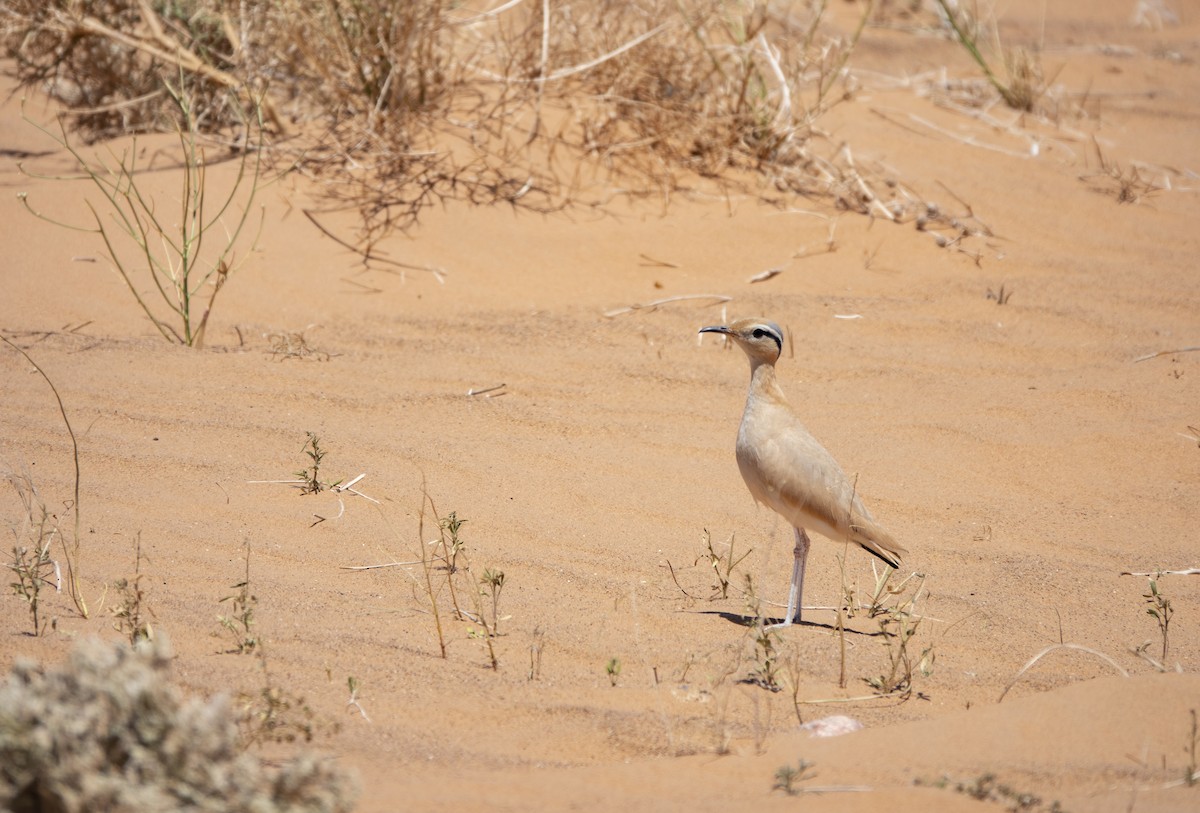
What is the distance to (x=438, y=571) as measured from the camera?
4.50 meters

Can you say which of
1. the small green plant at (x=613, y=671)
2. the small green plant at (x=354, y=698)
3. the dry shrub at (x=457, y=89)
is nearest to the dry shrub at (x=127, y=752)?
the small green plant at (x=354, y=698)

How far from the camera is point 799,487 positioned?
438 centimetres

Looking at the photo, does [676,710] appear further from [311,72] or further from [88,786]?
[311,72]

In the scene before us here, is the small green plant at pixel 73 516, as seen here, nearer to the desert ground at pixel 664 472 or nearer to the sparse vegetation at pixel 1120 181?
the desert ground at pixel 664 472

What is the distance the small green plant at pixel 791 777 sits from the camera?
109 inches

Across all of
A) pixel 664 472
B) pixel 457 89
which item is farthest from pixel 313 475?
pixel 457 89

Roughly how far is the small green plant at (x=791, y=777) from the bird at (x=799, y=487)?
1.39 metres

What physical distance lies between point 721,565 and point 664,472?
0.92 m

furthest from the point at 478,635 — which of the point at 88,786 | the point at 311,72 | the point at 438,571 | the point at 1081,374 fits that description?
the point at 311,72

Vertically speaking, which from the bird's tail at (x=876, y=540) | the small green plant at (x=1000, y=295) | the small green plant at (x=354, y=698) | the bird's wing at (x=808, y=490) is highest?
the small green plant at (x=1000, y=295)

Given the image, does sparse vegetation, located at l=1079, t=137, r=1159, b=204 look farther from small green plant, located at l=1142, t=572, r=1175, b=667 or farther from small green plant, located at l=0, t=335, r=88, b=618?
small green plant, located at l=0, t=335, r=88, b=618

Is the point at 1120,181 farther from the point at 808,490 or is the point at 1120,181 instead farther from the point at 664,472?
the point at 808,490

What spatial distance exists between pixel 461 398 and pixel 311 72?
355 centimetres

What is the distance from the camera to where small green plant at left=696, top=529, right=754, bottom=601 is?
175 inches
